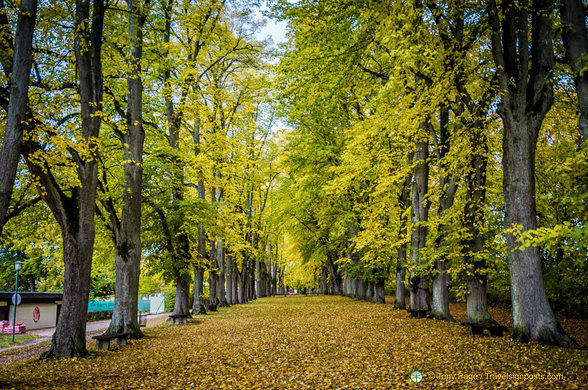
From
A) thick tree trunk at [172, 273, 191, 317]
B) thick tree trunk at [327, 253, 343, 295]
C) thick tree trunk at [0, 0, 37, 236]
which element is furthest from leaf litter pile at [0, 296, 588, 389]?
thick tree trunk at [327, 253, 343, 295]

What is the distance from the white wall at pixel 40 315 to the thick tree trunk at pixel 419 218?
23359 millimetres

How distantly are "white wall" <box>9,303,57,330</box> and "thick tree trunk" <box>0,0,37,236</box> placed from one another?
22.1m

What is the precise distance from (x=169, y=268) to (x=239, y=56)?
10.7 m

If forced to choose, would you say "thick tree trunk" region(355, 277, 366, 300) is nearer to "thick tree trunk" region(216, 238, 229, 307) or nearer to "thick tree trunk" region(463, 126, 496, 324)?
"thick tree trunk" region(216, 238, 229, 307)

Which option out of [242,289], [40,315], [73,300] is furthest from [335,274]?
[73,300]

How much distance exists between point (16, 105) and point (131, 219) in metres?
5.71

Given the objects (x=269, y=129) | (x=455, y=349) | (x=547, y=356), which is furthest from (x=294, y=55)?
(x=269, y=129)

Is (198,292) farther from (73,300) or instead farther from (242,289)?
(242,289)

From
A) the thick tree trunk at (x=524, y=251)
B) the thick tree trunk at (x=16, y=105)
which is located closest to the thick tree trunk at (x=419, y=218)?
the thick tree trunk at (x=524, y=251)

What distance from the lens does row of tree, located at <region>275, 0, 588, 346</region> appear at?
672 centimetres

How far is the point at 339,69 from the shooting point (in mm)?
9789

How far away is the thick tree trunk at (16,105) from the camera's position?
17.4 ft

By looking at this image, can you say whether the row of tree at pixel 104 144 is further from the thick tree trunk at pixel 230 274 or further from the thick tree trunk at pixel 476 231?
the thick tree trunk at pixel 476 231

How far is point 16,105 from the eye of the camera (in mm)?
5547
